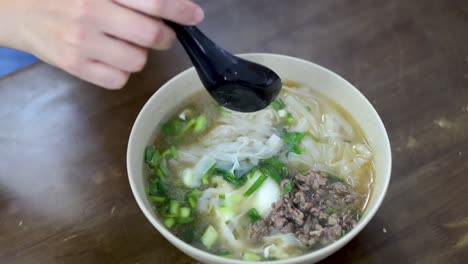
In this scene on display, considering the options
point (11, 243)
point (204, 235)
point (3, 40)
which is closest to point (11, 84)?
point (3, 40)

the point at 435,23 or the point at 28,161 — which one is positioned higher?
the point at 435,23

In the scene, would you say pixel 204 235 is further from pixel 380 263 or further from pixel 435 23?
pixel 435 23

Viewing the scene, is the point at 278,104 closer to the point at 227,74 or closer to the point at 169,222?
the point at 227,74

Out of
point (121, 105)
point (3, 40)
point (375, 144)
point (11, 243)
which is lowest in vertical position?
point (11, 243)

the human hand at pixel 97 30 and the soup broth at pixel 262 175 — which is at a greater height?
the human hand at pixel 97 30

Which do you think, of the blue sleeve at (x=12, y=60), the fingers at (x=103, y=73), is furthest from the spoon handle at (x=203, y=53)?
the blue sleeve at (x=12, y=60)

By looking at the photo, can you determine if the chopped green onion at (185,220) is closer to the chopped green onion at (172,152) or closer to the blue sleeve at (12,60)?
the chopped green onion at (172,152)

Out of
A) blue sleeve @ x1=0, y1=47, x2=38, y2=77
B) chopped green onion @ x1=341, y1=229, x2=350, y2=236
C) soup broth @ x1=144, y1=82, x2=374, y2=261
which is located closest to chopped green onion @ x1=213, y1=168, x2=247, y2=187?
soup broth @ x1=144, y1=82, x2=374, y2=261
